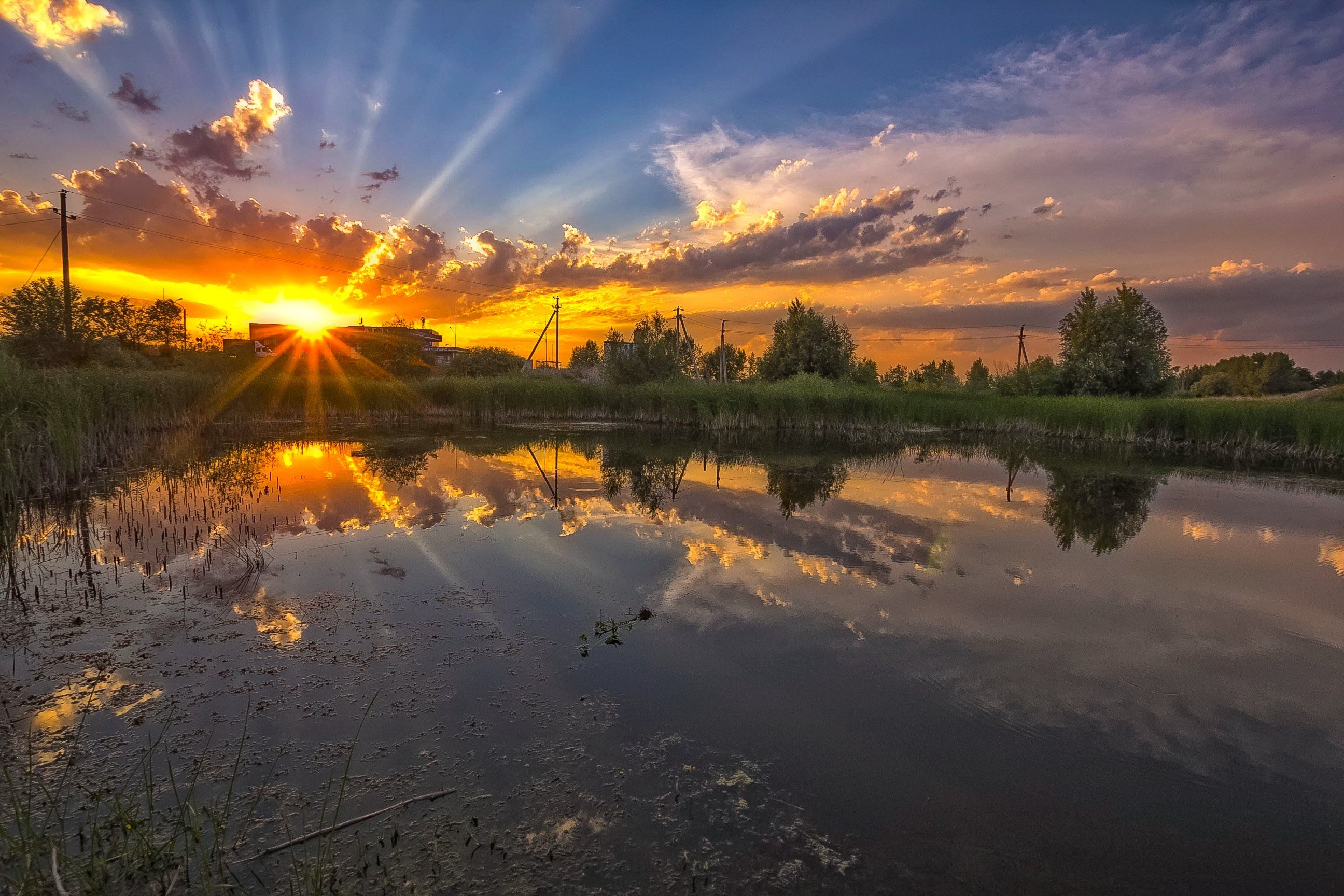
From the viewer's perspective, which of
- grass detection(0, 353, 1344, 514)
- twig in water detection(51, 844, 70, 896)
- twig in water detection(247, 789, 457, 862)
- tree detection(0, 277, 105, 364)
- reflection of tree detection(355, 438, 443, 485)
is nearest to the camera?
twig in water detection(51, 844, 70, 896)

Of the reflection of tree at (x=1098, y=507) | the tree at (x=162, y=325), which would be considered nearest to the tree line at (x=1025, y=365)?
the reflection of tree at (x=1098, y=507)

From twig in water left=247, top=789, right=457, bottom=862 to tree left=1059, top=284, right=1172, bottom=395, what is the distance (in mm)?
36825

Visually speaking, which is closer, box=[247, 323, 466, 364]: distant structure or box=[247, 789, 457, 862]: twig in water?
box=[247, 789, 457, 862]: twig in water

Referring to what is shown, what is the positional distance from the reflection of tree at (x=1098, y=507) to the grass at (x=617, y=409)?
9126 millimetres

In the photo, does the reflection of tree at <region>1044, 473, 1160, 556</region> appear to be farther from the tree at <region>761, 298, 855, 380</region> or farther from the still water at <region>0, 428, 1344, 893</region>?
the tree at <region>761, 298, 855, 380</region>

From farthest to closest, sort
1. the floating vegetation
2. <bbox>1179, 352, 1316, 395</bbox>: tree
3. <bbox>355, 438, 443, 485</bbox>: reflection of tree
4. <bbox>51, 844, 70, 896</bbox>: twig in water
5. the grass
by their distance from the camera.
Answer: <bbox>1179, 352, 1316, 395</bbox>: tree < the grass < <bbox>355, 438, 443, 485</bbox>: reflection of tree < the floating vegetation < <bbox>51, 844, 70, 896</bbox>: twig in water

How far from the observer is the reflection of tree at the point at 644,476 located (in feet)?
35.7

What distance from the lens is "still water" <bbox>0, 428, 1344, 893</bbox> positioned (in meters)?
2.88

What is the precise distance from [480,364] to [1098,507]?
133 feet

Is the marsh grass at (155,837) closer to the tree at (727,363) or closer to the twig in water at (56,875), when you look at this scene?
the twig in water at (56,875)

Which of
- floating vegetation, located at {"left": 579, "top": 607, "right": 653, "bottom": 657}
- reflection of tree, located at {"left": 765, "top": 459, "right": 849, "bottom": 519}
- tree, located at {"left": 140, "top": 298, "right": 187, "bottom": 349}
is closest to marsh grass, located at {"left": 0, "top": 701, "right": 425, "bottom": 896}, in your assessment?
floating vegetation, located at {"left": 579, "top": 607, "right": 653, "bottom": 657}

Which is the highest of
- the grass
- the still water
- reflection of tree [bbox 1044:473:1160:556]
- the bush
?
the bush

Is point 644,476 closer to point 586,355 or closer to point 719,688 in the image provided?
point 719,688

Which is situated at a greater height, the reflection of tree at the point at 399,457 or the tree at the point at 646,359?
the tree at the point at 646,359
